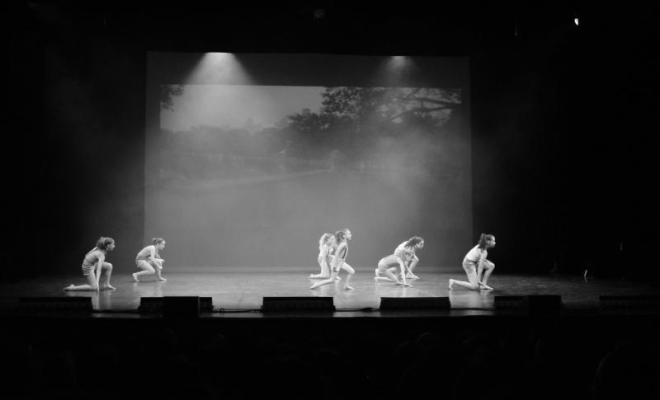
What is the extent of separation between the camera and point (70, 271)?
13.4 m

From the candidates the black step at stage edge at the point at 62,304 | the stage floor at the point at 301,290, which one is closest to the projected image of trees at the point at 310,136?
the stage floor at the point at 301,290

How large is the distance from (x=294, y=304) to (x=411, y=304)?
4.75ft

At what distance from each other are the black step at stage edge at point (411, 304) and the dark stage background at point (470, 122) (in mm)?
7002

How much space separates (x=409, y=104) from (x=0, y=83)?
30.8 feet

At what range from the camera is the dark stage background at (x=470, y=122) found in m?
12.1

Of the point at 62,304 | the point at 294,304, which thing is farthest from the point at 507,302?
the point at 62,304

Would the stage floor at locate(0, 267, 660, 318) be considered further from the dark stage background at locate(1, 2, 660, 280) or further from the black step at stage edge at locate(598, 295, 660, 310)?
the dark stage background at locate(1, 2, 660, 280)

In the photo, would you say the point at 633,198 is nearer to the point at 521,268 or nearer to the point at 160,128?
the point at 521,268

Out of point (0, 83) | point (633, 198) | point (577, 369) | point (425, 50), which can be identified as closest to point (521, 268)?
point (633, 198)

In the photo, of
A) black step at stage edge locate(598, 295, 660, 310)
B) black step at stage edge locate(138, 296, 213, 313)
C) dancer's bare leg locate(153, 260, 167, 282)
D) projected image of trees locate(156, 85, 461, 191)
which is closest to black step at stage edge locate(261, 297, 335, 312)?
black step at stage edge locate(138, 296, 213, 313)

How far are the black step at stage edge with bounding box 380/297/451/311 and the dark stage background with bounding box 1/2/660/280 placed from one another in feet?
23.0

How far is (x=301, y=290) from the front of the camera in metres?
9.91

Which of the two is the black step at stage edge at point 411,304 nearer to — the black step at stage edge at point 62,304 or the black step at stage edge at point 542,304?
the black step at stage edge at point 542,304

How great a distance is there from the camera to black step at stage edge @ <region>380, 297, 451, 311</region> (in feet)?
22.2
